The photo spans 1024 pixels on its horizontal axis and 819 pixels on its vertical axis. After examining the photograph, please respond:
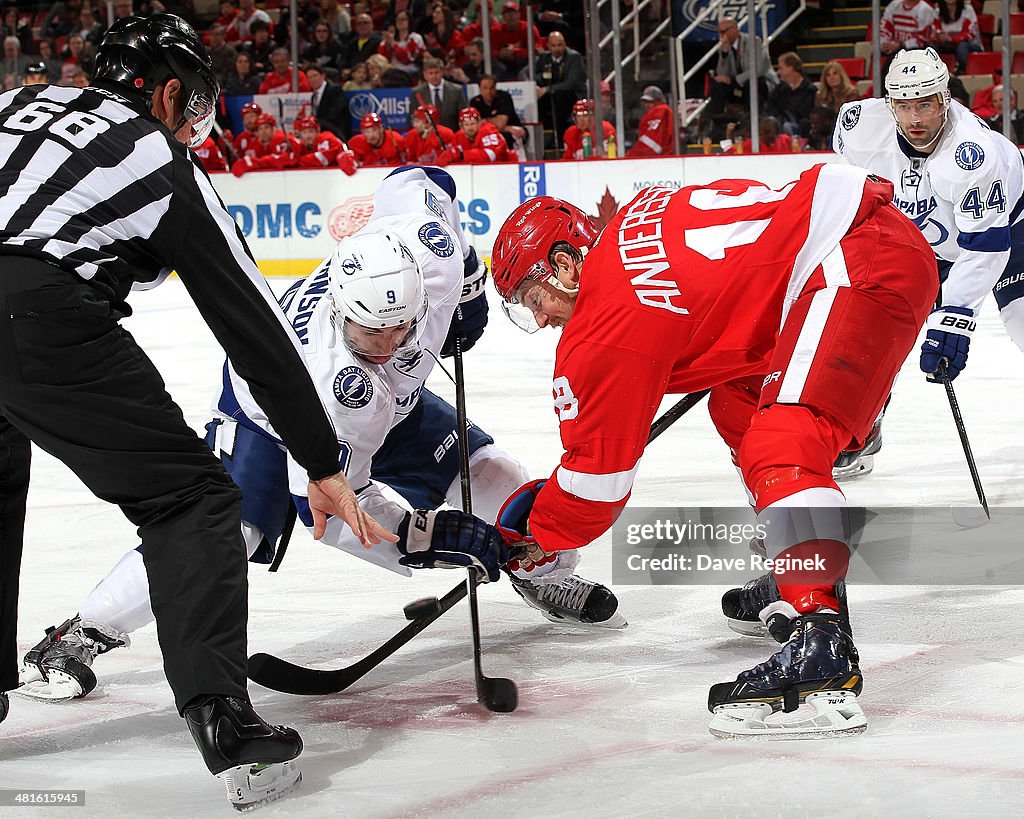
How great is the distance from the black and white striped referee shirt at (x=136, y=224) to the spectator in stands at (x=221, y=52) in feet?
36.6

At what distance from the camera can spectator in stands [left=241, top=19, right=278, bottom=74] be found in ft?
A: 42.2

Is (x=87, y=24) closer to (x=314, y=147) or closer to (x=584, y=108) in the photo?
(x=314, y=147)

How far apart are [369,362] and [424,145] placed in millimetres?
8370

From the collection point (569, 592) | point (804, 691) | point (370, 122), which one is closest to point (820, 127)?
point (370, 122)

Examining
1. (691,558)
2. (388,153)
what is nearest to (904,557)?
(691,558)

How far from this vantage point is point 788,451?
235 cm

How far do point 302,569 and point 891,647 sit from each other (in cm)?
159

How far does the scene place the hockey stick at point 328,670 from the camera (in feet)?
8.64

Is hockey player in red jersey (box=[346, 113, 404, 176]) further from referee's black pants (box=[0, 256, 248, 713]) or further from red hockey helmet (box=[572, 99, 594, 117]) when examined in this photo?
referee's black pants (box=[0, 256, 248, 713])

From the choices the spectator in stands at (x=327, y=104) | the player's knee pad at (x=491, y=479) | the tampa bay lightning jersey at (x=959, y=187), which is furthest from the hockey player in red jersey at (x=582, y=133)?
the player's knee pad at (x=491, y=479)

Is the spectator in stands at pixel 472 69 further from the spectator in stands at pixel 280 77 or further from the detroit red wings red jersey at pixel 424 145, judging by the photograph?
the spectator in stands at pixel 280 77

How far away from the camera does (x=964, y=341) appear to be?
13.4 feet

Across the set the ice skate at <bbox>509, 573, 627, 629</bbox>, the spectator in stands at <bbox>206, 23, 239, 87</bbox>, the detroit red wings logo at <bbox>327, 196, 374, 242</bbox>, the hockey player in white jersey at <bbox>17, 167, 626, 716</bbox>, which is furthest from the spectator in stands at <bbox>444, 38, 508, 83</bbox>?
the ice skate at <bbox>509, 573, 627, 629</bbox>

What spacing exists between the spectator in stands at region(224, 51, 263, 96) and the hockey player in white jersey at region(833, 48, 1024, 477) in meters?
8.93
